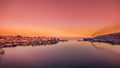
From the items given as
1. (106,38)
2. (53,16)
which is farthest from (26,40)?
(106,38)

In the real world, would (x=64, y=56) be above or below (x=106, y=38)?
below

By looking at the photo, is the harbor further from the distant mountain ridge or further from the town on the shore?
the distant mountain ridge

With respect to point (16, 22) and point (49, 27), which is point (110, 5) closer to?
point (49, 27)

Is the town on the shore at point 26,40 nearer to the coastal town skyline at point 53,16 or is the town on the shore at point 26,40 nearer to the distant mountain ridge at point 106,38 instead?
the coastal town skyline at point 53,16

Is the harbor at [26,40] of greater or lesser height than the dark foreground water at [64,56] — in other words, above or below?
above

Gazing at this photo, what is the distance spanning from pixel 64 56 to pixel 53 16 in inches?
32.8

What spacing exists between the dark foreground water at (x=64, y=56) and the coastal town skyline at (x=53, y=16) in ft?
0.86

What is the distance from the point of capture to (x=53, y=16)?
211 inches

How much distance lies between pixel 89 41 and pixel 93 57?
345 mm

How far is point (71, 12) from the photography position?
17.6 feet

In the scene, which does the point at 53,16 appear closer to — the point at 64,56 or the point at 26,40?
the point at 26,40

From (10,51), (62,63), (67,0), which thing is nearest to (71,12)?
(67,0)

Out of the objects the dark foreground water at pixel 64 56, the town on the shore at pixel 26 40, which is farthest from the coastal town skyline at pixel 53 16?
the dark foreground water at pixel 64 56

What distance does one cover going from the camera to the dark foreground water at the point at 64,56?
16.4 feet
